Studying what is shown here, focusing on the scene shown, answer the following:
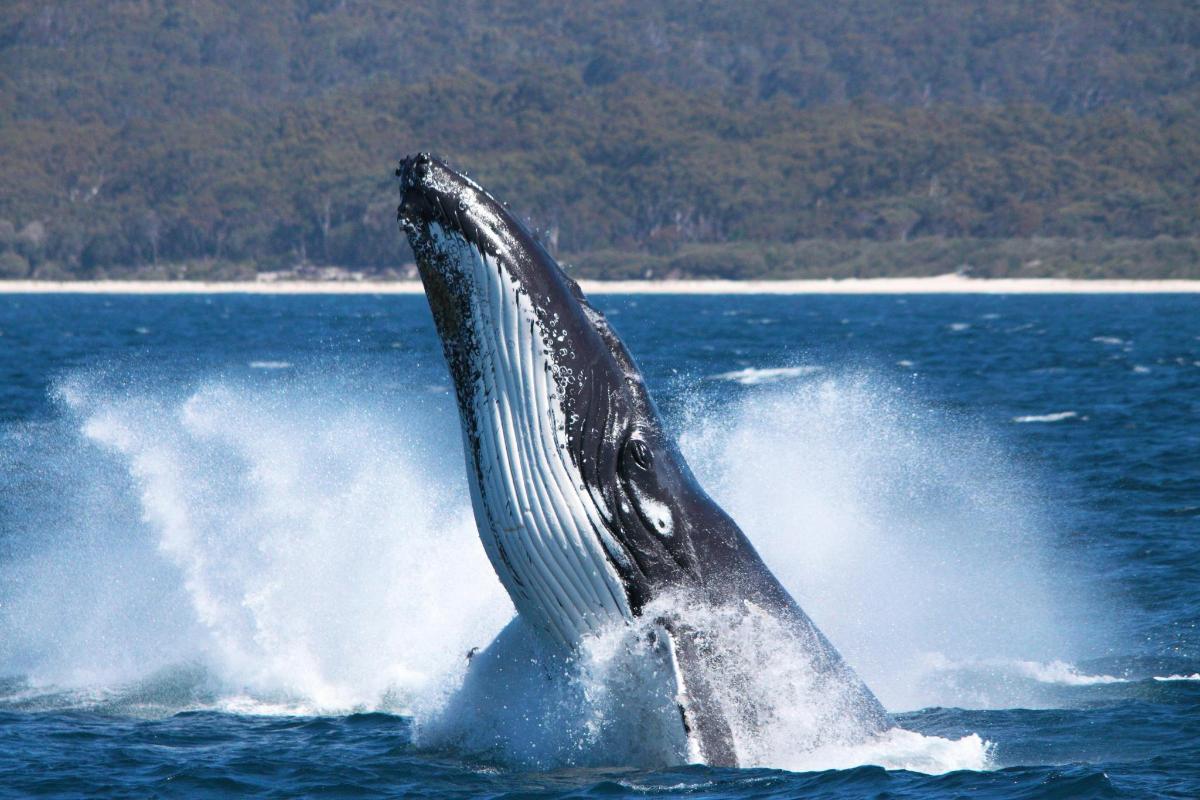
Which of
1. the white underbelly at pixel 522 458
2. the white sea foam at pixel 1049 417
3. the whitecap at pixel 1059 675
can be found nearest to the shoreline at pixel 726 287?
the white sea foam at pixel 1049 417

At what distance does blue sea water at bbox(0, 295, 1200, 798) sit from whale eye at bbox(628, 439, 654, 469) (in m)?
1.34

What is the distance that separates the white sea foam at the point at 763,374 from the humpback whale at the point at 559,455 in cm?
2753

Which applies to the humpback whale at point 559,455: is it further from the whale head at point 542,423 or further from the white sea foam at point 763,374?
the white sea foam at point 763,374

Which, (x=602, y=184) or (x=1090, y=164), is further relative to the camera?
(x=602, y=184)

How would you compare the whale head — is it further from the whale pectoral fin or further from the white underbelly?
the whale pectoral fin

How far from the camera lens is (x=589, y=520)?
876 cm

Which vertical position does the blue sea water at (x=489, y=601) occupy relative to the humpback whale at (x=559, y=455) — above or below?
below

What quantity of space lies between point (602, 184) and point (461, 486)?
180 meters

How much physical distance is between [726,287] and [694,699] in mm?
161784

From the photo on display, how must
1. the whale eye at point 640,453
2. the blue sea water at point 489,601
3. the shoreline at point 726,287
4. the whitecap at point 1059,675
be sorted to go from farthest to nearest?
the shoreline at point 726,287
the whitecap at point 1059,675
the blue sea water at point 489,601
the whale eye at point 640,453

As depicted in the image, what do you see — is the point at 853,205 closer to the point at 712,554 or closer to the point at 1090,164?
the point at 1090,164

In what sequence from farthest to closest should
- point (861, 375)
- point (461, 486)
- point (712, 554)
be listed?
point (861, 375) < point (461, 486) < point (712, 554)

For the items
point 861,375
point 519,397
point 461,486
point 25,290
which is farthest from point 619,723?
point 25,290

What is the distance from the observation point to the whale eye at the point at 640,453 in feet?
29.2
